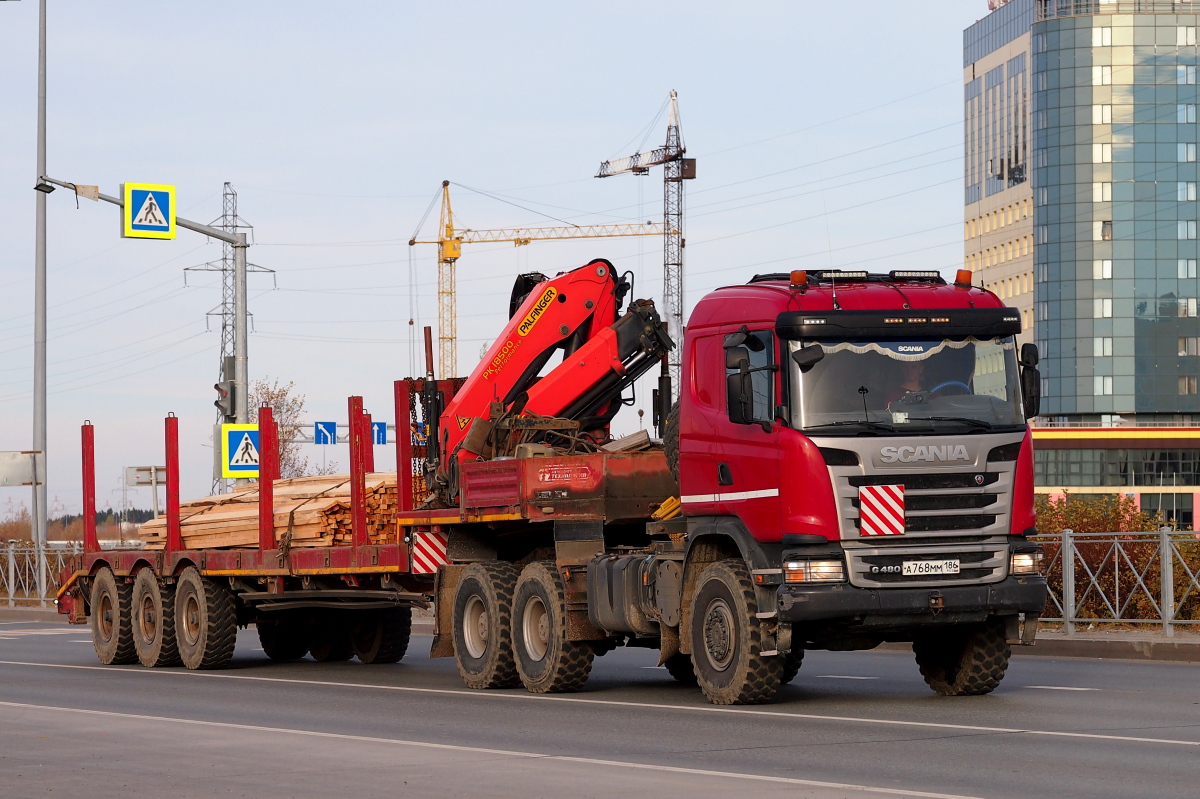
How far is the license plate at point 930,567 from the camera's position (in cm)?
1359

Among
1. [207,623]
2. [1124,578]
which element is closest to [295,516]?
[207,623]

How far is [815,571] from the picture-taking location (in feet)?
44.0

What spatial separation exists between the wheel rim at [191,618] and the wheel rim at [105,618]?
1.69m

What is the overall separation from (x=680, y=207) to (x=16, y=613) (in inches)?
3877

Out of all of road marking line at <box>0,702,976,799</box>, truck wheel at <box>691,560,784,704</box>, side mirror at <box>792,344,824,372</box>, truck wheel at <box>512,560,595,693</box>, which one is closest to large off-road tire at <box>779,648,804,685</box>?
truck wheel at <box>691,560,784,704</box>

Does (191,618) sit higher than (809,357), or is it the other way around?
(809,357)

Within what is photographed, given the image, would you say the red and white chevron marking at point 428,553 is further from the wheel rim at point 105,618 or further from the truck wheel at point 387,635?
the wheel rim at point 105,618

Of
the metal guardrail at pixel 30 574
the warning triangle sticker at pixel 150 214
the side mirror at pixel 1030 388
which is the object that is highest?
the warning triangle sticker at pixel 150 214

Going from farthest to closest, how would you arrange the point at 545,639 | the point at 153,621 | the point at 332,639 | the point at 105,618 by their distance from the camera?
1. the point at 105,618
2. the point at 332,639
3. the point at 153,621
4. the point at 545,639

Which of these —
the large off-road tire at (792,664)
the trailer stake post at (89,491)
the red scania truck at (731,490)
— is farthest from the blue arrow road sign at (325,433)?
the large off-road tire at (792,664)

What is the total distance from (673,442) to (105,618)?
10791mm

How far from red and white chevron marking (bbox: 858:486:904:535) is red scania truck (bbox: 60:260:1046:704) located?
0.03 ft

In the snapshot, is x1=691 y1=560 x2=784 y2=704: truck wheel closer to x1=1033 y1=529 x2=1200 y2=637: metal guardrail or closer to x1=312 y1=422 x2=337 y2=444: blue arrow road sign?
x1=1033 y1=529 x2=1200 y2=637: metal guardrail

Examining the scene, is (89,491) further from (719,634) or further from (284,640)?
(719,634)
